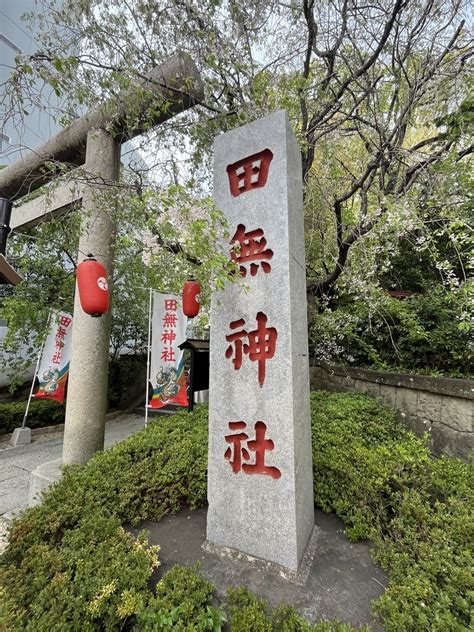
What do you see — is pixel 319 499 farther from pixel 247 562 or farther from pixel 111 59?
pixel 111 59

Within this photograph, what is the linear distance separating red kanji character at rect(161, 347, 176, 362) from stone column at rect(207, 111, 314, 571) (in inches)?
125

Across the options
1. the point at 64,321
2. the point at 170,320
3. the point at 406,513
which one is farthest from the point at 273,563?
the point at 64,321

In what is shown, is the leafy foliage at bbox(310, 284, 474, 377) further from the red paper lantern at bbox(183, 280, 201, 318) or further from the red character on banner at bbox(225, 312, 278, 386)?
the red paper lantern at bbox(183, 280, 201, 318)

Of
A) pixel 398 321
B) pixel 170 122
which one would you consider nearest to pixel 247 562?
pixel 398 321

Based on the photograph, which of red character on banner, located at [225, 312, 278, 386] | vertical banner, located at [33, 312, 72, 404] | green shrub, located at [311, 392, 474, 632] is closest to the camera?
green shrub, located at [311, 392, 474, 632]

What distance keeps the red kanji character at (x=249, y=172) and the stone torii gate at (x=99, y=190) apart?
1.55m

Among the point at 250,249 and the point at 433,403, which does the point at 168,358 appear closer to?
the point at 250,249

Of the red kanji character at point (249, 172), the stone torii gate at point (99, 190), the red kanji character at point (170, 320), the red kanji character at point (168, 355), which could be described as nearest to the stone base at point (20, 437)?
the stone torii gate at point (99, 190)

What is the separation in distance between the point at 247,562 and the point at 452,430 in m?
2.97

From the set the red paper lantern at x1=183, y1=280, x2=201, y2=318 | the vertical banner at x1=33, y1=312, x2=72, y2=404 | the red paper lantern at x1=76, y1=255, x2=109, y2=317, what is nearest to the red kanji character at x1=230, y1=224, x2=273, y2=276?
the red paper lantern at x1=183, y1=280, x2=201, y2=318

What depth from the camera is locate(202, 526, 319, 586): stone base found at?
2.11 metres

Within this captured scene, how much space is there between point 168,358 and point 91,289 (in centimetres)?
278

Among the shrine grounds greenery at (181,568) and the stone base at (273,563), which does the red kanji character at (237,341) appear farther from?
the stone base at (273,563)

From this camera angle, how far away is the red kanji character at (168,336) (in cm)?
560
